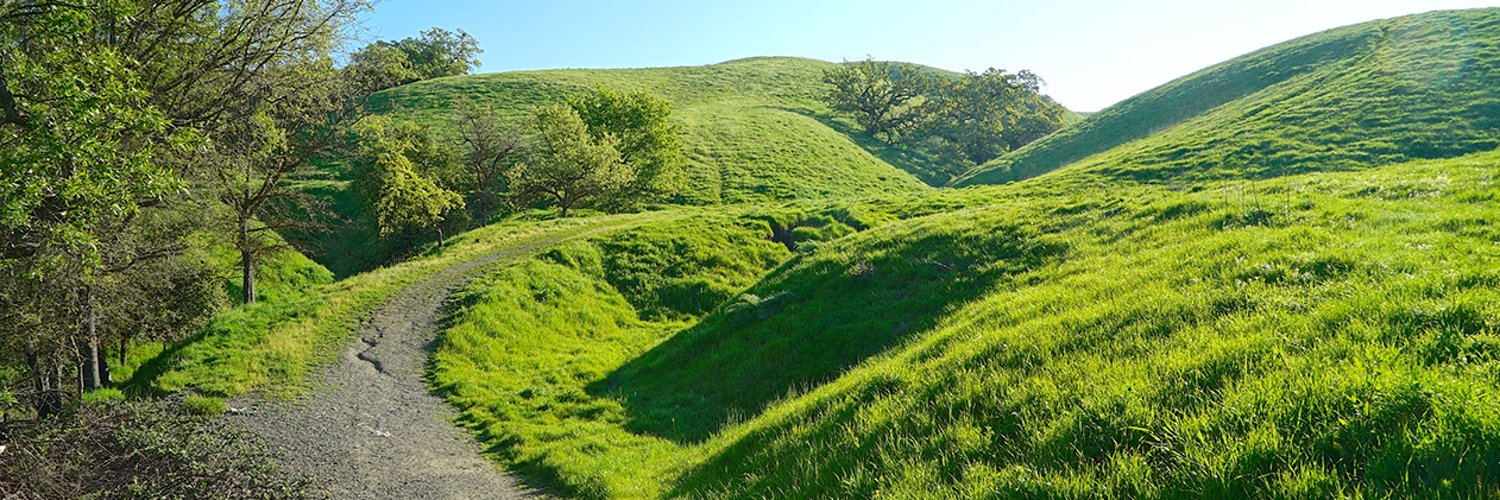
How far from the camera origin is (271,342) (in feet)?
59.1

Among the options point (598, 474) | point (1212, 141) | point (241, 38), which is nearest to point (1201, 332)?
point (598, 474)

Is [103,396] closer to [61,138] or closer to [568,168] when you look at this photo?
[61,138]

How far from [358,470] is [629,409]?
5440 millimetres

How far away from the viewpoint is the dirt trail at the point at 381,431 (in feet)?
36.3

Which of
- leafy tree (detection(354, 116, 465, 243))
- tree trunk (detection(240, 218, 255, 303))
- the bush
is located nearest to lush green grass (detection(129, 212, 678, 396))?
the bush

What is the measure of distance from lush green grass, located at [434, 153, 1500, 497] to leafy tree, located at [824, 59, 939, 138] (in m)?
70.5

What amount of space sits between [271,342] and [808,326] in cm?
1550

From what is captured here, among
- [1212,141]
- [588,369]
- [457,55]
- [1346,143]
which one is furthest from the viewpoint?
[457,55]

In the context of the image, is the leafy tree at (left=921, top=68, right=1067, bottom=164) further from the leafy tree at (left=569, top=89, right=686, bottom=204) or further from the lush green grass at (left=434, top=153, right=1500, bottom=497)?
the lush green grass at (left=434, top=153, right=1500, bottom=497)

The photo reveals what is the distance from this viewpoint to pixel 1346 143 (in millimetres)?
30141

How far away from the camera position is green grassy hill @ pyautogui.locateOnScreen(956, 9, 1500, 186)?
2914 cm

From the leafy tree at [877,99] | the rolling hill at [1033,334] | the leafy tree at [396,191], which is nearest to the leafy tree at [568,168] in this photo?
the leafy tree at [396,191]

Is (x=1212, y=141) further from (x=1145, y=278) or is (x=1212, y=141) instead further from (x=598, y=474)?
(x=598, y=474)

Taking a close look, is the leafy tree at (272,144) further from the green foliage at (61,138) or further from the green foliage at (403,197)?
the green foliage at (403,197)
